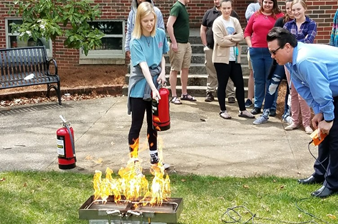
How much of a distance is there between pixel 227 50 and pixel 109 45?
5.53m

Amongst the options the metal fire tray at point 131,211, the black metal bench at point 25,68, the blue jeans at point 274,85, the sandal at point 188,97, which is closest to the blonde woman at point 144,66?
the metal fire tray at point 131,211

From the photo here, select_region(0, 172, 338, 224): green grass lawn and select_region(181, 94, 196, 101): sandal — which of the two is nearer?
select_region(0, 172, 338, 224): green grass lawn

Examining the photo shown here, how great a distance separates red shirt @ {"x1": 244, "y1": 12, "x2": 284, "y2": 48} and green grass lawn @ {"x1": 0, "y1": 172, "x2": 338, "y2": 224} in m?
→ 3.42

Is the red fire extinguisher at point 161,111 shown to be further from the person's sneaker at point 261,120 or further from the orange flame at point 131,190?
Answer: the person's sneaker at point 261,120

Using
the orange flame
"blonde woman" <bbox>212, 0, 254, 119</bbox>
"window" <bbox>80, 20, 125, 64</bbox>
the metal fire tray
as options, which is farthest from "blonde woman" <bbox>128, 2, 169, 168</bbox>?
"window" <bbox>80, 20, 125, 64</bbox>

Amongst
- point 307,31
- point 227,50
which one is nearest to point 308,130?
point 307,31

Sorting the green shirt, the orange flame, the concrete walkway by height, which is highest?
the green shirt

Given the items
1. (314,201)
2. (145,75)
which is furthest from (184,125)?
(314,201)

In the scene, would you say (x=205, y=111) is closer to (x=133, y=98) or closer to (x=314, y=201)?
(x=133, y=98)

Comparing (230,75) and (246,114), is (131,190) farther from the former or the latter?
(246,114)

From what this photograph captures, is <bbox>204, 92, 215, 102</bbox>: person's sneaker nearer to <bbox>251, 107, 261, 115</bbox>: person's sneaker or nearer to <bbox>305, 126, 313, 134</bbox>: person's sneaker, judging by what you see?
<bbox>251, 107, 261, 115</bbox>: person's sneaker

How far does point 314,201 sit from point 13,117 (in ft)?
19.2

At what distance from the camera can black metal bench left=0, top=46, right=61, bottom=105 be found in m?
9.97

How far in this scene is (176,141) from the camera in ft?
24.8
